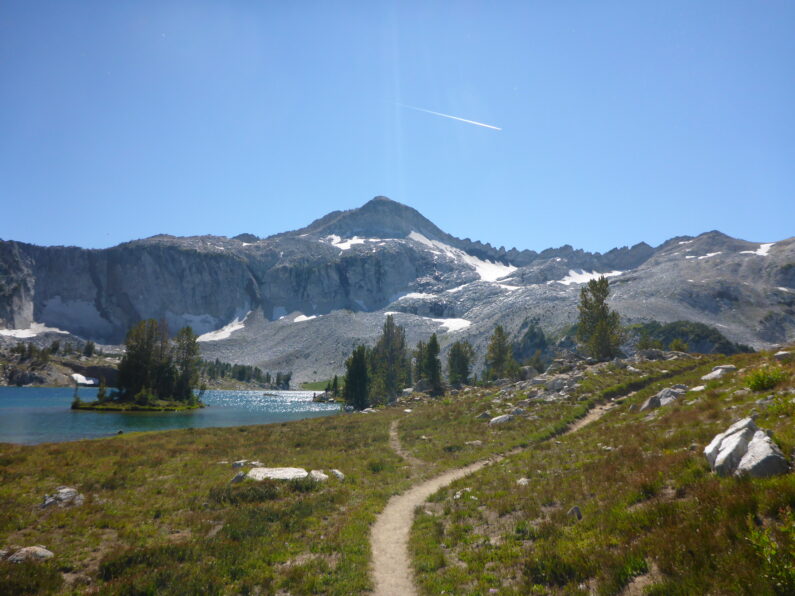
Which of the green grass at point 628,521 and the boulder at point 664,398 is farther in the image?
the boulder at point 664,398

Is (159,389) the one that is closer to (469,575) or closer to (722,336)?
(469,575)

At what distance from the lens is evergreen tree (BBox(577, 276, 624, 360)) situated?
240ft

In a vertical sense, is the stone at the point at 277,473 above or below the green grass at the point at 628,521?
below

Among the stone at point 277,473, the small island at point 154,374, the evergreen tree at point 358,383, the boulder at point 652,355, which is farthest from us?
the small island at point 154,374

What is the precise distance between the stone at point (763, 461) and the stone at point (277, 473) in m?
19.2

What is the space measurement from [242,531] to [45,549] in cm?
617

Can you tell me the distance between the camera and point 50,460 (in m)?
27.3

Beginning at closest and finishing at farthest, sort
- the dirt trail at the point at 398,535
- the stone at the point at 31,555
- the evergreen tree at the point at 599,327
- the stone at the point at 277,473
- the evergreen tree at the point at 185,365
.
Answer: the dirt trail at the point at 398,535 → the stone at the point at 31,555 → the stone at the point at 277,473 → the evergreen tree at the point at 599,327 → the evergreen tree at the point at 185,365

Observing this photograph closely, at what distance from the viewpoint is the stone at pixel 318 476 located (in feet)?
73.4

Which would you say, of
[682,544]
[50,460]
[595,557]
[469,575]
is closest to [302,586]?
[469,575]

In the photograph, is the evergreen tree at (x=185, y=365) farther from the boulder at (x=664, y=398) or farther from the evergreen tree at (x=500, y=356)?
the boulder at (x=664, y=398)

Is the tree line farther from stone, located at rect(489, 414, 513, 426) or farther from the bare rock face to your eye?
the bare rock face

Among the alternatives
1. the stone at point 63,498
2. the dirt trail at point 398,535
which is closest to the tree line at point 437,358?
the dirt trail at point 398,535

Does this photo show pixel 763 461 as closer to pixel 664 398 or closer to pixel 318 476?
pixel 664 398
